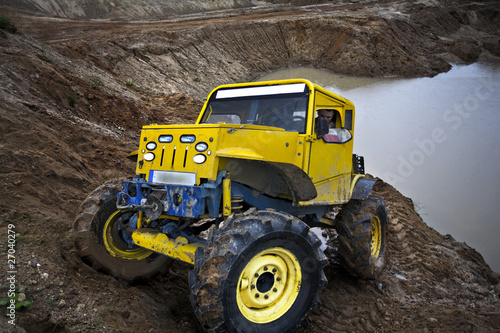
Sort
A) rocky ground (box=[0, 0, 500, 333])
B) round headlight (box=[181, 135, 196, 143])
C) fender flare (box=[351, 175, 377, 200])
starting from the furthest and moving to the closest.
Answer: fender flare (box=[351, 175, 377, 200]), round headlight (box=[181, 135, 196, 143]), rocky ground (box=[0, 0, 500, 333])

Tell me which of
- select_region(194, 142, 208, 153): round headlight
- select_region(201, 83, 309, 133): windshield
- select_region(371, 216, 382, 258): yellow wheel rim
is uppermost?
select_region(201, 83, 309, 133): windshield

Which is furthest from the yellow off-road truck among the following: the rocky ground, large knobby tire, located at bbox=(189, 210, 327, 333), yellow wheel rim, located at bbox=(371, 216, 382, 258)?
yellow wheel rim, located at bbox=(371, 216, 382, 258)

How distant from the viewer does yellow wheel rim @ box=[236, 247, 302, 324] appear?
3.22 metres

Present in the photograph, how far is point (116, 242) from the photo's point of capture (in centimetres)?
430

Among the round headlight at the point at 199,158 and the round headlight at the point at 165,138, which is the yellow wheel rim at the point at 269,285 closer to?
the round headlight at the point at 199,158

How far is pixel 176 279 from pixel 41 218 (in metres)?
1.77

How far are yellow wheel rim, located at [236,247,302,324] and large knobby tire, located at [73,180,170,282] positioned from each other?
170cm

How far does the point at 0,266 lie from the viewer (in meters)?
3.31

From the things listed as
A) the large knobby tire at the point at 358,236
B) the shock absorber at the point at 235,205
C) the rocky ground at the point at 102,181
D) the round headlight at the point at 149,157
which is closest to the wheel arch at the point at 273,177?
the shock absorber at the point at 235,205

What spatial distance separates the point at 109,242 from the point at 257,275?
1.93 metres

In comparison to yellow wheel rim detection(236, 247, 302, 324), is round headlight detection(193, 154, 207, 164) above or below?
above

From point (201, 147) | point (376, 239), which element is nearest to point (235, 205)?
point (201, 147)

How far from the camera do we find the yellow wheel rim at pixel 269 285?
3.22m

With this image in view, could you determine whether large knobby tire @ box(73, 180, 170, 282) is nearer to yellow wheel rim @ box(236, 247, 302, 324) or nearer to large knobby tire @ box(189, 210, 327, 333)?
large knobby tire @ box(189, 210, 327, 333)
